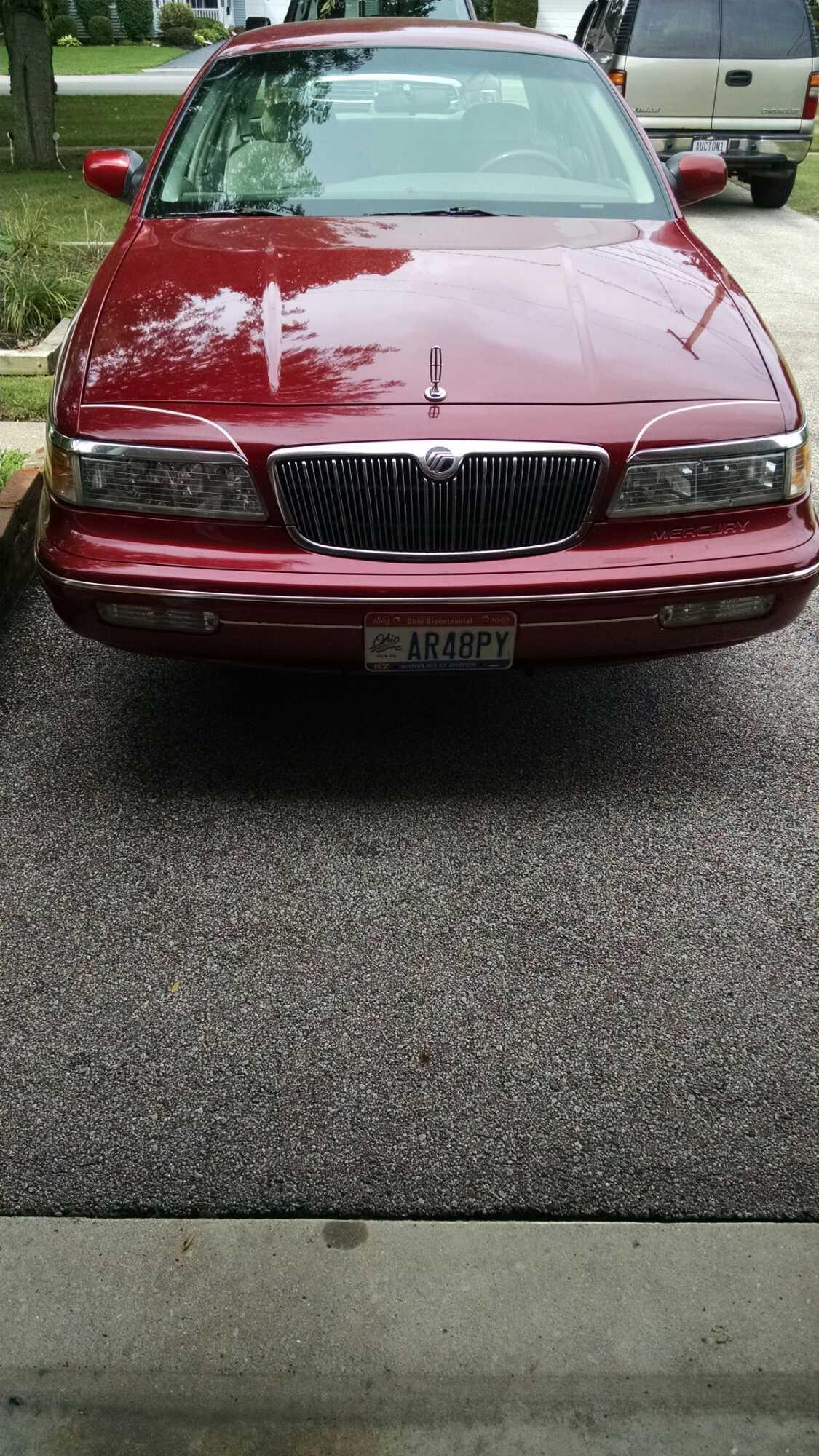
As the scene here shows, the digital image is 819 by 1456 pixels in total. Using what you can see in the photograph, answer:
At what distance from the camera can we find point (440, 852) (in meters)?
3.30

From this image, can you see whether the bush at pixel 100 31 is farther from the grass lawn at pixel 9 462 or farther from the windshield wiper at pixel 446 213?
the windshield wiper at pixel 446 213

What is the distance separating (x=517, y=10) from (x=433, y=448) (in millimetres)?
37003

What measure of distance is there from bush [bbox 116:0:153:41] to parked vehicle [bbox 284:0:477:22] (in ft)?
122

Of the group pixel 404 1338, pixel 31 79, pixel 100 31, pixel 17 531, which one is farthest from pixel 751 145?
pixel 100 31

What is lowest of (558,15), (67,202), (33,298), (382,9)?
(558,15)

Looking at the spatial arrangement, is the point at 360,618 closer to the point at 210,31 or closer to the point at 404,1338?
the point at 404,1338

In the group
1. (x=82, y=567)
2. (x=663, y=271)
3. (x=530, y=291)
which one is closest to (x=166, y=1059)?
(x=82, y=567)

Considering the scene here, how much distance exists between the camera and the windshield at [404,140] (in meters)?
4.37

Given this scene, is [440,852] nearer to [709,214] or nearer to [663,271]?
[663,271]

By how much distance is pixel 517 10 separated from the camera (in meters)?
35.2

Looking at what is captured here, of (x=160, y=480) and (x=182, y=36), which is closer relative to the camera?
(x=160, y=480)

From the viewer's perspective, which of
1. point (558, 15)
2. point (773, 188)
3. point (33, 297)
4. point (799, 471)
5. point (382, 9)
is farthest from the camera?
point (558, 15)

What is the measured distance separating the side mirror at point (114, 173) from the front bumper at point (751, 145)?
8.72 meters

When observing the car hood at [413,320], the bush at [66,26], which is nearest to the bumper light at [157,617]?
the car hood at [413,320]
